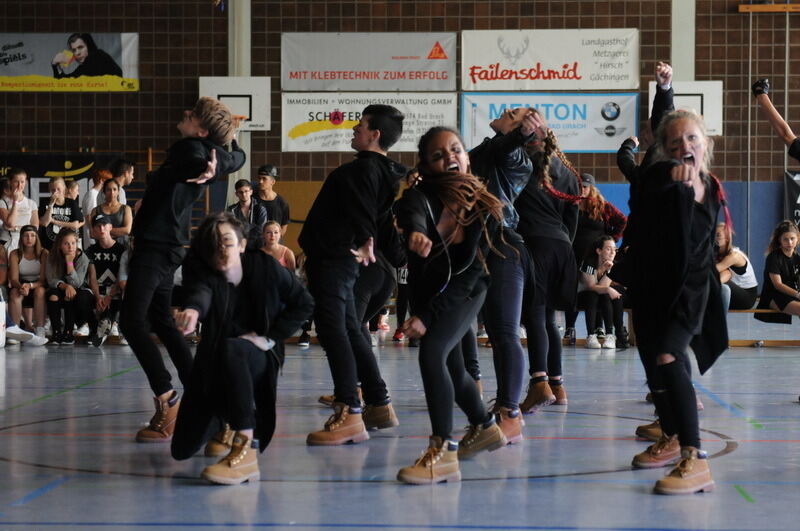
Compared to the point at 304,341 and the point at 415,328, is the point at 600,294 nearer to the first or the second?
the point at 304,341

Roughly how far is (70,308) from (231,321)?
21.2 ft

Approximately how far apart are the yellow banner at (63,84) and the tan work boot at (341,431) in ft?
39.5

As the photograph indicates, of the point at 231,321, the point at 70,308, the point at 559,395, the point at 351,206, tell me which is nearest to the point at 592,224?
the point at 559,395

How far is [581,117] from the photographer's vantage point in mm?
15562

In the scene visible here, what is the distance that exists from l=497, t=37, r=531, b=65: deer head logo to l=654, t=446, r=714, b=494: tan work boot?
12430 mm

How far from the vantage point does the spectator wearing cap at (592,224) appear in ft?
28.9

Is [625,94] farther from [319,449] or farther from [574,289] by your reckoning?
[319,449]

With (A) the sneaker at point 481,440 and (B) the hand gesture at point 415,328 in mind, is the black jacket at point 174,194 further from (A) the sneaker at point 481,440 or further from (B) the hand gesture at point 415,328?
(A) the sneaker at point 481,440

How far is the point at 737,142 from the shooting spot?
15609mm

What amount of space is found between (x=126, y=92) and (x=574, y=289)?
37.8ft

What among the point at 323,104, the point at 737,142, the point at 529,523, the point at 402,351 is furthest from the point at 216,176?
the point at 737,142

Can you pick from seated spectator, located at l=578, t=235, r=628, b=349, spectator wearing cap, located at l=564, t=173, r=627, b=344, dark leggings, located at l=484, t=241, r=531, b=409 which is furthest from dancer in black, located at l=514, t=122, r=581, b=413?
seated spectator, located at l=578, t=235, r=628, b=349

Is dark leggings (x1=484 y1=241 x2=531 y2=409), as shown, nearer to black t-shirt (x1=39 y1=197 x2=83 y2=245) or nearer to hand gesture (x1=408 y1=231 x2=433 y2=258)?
hand gesture (x1=408 y1=231 x2=433 y2=258)

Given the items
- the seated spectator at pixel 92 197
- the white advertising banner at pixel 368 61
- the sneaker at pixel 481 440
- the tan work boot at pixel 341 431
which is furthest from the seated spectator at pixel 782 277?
the white advertising banner at pixel 368 61
